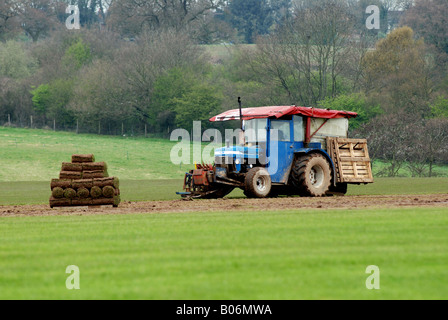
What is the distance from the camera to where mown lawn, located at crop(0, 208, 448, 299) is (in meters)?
8.21

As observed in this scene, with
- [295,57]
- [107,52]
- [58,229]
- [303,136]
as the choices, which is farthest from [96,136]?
[58,229]

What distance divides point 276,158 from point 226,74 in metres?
67.1

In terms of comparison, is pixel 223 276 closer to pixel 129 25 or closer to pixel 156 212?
pixel 156 212

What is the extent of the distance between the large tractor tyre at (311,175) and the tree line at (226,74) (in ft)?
85.2

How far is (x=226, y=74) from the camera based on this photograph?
8931 cm

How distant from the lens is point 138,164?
51219 millimetres

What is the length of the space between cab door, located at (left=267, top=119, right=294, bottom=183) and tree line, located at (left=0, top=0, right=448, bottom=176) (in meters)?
27.0

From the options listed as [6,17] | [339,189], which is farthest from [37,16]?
[339,189]

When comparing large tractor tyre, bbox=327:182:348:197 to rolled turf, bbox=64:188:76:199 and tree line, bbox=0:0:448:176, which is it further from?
tree line, bbox=0:0:448:176

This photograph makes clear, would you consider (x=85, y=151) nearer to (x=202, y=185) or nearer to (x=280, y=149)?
(x=202, y=185)

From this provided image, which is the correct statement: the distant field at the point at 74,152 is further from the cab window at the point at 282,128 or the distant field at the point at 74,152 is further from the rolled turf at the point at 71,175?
the cab window at the point at 282,128

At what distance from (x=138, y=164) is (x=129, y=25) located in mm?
53967

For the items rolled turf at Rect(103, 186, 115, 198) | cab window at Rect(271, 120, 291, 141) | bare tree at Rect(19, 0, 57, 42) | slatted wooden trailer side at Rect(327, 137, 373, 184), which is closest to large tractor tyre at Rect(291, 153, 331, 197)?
slatted wooden trailer side at Rect(327, 137, 373, 184)

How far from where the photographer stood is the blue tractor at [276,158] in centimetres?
2273
